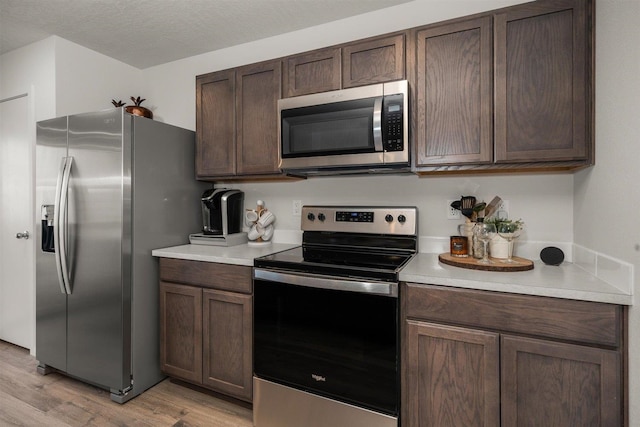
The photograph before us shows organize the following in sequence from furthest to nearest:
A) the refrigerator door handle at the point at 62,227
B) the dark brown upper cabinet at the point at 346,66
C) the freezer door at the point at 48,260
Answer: the freezer door at the point at 48,260
the refrigerator door handle at the point at 62,227
the dark brown upper cabinet at the point at 346,66

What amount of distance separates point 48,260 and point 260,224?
4.77 ft

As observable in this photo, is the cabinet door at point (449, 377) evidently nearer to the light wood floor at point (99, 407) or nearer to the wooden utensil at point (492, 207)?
the wooden utensil at point (492, 207)

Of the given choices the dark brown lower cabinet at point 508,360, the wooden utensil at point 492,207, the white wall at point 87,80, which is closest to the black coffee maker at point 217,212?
the white wall at point 87,80

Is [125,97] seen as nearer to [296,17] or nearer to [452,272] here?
[296,17]

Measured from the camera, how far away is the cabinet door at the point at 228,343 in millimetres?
1810

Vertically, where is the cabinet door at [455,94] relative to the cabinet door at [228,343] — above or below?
above

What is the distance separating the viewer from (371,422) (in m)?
1.46

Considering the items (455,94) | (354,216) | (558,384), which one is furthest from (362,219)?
(558,384)

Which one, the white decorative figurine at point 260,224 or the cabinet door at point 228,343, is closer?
the cabinet door at point 228,343

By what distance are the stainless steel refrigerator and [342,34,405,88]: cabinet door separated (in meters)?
1.30

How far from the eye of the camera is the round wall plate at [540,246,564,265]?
162 cm

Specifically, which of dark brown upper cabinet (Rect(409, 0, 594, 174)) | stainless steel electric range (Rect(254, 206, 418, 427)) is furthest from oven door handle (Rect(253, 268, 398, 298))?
dark brown upper cabinet (Rect(409, 0, 594, 174))

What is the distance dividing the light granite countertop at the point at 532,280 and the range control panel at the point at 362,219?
35cm

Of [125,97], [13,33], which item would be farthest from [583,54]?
[13,33]
